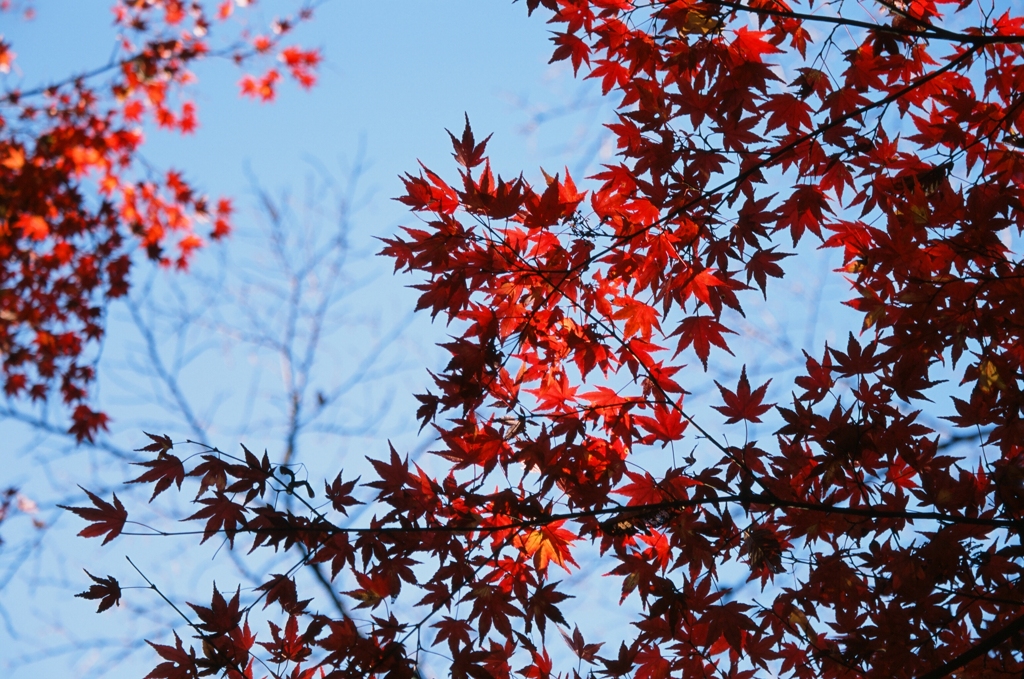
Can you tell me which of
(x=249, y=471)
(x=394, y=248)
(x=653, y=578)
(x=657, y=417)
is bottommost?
(x=653, y=578)

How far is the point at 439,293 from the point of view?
2.42 meters

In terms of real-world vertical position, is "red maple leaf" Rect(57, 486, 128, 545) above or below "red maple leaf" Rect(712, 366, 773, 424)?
above

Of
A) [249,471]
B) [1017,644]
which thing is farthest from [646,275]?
[1017,644]

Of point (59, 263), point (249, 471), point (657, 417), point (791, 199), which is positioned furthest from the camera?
point (59, 263)

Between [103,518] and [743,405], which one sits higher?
[103,518]

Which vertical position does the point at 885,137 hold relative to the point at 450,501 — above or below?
above

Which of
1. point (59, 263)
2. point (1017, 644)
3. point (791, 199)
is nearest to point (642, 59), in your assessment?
point (791, 199)

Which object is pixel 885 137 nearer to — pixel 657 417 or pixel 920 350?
pixel 920 350

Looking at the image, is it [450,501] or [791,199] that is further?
[791,199]

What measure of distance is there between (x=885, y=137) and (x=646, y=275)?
1.12 m

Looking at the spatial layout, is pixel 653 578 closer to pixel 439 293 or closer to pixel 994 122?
pixel 439 293

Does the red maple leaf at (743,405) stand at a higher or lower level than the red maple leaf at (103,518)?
lower

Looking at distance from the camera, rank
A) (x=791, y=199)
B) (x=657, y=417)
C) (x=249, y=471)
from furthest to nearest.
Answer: (x=791, y=199) → (x=657, y=417) → (x=249, y=471)

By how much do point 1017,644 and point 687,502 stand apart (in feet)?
3.69
